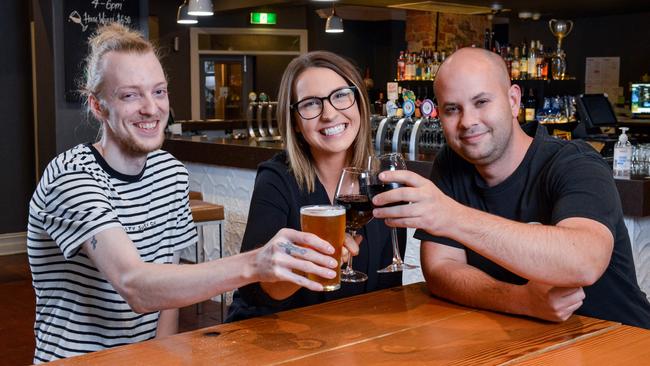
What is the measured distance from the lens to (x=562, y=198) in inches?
74.5

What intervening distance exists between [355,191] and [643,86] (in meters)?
8.87

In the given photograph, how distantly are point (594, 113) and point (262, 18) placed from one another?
909cm

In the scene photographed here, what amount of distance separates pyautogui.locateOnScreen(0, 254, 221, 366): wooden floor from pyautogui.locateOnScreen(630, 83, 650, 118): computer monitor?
6502 mm

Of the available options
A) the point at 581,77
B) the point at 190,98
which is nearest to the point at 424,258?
the point at 581,77

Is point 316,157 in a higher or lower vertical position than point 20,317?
higher

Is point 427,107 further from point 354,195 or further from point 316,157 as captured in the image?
point 354,195

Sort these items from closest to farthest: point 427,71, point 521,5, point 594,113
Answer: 1. point 594,113
2. point 427,71
3. point 521,5

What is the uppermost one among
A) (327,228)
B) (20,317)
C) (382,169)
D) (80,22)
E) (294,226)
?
(80,22)

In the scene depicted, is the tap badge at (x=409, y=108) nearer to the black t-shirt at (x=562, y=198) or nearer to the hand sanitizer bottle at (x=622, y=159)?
the hand sanitizer bottle at (x=622, y=159)

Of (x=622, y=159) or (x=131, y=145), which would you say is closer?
(x=131, y=145)

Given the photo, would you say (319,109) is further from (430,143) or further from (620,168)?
(430,143)

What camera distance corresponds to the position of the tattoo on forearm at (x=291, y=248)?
1.52 metres

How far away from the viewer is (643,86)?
9.64 metres

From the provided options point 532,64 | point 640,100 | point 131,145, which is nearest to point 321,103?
point 131,145
